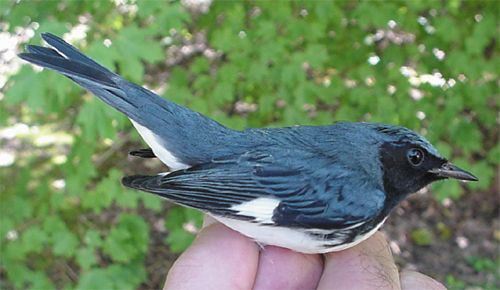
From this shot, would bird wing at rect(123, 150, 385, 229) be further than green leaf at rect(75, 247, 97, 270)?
No

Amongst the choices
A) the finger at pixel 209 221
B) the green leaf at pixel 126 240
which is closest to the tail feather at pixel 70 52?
the finger at pixel 209 221

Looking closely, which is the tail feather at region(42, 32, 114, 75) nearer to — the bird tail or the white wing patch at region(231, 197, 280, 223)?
the bird tail

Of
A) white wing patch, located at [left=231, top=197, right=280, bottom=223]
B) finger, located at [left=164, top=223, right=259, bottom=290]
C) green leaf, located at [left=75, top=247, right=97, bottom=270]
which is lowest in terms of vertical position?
green leaf, located at [left=75, top=247, right=97, bottom=270]

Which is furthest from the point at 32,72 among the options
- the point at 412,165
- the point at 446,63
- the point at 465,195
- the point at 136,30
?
the point at 465,195

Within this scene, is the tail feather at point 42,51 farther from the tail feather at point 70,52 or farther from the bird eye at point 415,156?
the bird eye at point 415,156

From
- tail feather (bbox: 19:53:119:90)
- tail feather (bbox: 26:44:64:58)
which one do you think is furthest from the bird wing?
tail feather (bbox: 26:44:64:58)

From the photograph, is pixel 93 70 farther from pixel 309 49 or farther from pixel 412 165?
pixel 309 49
